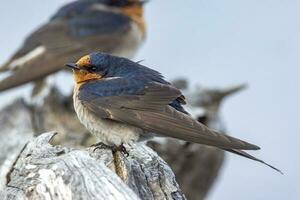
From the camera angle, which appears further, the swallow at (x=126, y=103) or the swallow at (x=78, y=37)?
the swallow at (x=78, y=37)

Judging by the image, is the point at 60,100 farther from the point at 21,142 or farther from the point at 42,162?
the point at 42,162

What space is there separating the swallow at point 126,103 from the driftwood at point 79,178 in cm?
34

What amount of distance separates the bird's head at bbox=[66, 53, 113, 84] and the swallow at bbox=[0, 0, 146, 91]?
2667 millimetres

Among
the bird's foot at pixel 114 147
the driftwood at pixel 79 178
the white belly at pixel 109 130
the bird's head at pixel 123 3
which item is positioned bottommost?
the driftwood at pixel 79 178

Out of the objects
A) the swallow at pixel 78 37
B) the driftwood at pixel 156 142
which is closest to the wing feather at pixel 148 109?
the driftwood at pixel 156 142

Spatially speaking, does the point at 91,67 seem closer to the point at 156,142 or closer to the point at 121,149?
the point at 121,149

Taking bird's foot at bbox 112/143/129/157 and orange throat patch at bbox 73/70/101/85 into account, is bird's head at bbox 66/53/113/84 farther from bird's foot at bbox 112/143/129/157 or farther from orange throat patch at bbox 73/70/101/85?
bird's foot at bbox 112/143/129/157

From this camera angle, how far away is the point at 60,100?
698 centimetres

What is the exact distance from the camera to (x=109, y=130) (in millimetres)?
4848

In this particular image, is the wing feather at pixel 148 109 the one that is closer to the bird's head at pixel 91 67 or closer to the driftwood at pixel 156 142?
the bird's head at pixel 91 67

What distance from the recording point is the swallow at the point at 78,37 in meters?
8.06

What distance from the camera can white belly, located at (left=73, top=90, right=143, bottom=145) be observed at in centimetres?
475

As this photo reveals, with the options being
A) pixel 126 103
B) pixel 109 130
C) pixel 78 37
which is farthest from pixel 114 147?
pixel 78 37

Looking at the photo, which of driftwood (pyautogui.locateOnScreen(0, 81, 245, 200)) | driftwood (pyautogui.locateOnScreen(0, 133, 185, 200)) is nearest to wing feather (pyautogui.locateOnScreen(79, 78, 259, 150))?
driftwood (pyautogui.locateOnScreen(0, 133, 185, 200))
